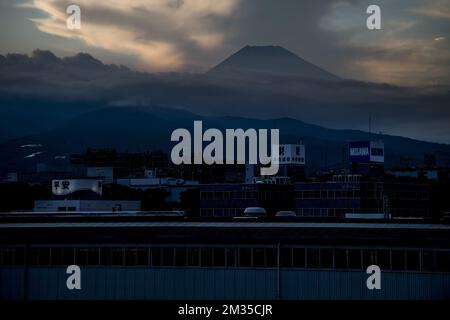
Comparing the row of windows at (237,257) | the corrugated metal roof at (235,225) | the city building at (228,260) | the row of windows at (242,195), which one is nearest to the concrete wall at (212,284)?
the city building at (228,260)

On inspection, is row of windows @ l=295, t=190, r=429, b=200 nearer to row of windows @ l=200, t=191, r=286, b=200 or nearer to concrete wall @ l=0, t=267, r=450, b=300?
row of windows @ l=200, t=191, r=286, b=200

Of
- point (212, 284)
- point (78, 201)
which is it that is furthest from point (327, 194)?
point (212, 284)

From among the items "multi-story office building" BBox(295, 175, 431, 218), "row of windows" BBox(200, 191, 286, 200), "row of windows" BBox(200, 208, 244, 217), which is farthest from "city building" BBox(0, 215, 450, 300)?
"row of windows" BBox(200, 191, 286, 200)

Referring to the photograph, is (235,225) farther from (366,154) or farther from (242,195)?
(366,154)

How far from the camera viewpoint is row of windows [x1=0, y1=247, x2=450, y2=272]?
2292 inches

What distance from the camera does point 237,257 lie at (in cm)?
6097

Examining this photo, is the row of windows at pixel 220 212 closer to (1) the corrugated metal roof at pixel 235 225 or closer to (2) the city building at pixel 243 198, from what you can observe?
(2) the city building at pixel 243 198

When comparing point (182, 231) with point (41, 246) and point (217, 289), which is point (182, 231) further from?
point (41, 246)

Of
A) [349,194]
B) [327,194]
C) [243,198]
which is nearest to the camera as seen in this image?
[349,194]

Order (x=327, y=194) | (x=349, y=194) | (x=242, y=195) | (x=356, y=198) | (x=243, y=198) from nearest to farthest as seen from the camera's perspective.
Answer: (x=356, y=198) < (x=349, y=194) < (x=327, y=194) < (x=243, y=198) < (x=242, y=195)
